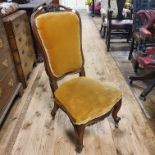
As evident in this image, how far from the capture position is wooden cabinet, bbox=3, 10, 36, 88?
2.12m

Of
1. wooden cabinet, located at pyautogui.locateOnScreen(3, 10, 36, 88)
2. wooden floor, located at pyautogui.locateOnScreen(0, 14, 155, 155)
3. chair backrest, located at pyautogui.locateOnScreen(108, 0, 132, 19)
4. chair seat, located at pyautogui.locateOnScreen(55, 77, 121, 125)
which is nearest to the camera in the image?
chair seat, located at pyautogui.locateOnScreen(55, 77, 121, 125)

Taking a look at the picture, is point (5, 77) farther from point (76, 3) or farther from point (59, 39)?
point (76, 3)

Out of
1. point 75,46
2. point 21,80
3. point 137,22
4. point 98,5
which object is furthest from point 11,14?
point 98,5

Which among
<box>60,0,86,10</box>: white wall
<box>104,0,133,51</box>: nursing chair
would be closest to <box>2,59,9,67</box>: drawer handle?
<box>104,0,133,51</box>: nursing chair

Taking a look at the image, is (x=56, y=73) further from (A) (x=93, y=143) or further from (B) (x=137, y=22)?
(B) (x=137, y=22)

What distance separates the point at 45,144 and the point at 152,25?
165cm

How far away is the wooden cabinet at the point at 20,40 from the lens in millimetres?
2117

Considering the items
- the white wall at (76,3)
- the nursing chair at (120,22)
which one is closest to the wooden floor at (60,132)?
the nursing chair at (120,22)

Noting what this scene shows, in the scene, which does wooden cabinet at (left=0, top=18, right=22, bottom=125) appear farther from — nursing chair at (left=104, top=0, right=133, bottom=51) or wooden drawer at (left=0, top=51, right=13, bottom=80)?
nursing chair at (left=104, top=0, right=133, bottom=51)

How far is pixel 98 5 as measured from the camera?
6238 mm

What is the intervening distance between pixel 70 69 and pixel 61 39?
0.95 ft

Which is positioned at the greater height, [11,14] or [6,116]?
[11,14]

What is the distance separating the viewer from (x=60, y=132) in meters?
1.76

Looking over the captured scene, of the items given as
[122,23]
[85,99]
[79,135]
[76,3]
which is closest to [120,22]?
[122,23]
